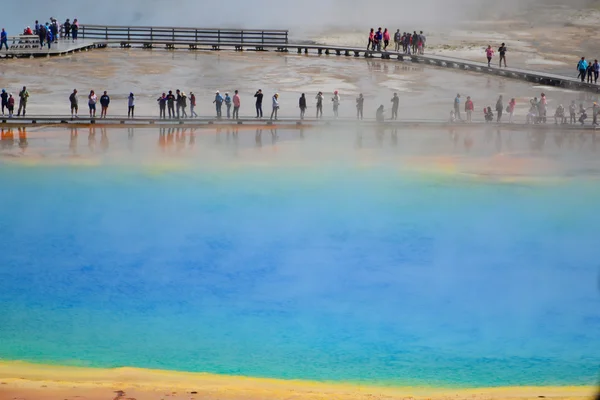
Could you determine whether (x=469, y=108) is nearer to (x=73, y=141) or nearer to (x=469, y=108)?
(x=469, y=108)

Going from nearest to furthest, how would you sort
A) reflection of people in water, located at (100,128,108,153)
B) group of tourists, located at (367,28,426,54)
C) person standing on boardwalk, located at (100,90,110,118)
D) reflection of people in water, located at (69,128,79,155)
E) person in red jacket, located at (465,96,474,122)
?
1. reflection of people in water, located at (69,128,79,155)
2. reflection of people in water, located at (100,128,108,153)
3. person standing on boardwalk, located at (100,90,110,118)
4. person in red jacket, located at (465,96,474,122)
5. group of tourists, located at (367,28,426,54)

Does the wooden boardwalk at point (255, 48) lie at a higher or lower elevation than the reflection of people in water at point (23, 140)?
higher

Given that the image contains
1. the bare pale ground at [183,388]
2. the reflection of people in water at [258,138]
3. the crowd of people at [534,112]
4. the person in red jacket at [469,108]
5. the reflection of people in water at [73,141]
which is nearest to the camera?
the bare pale ground at [183,388]

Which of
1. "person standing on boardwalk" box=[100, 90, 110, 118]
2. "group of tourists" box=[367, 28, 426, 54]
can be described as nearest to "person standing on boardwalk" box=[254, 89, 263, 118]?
"person standing on boardwalk" box=[100, 90, 110, 118]

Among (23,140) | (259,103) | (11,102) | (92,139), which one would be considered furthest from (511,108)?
(11,102)

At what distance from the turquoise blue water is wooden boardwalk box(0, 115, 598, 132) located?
615 centimetres

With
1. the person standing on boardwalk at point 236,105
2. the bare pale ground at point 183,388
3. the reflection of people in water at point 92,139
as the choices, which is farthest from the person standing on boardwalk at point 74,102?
the bare pale ground at point 183,388

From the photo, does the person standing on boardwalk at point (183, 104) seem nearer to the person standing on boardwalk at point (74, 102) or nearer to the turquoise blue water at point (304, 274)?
the person standing on boardwalk at point (74, 102)

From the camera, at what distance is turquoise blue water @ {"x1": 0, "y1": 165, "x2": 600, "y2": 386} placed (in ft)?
46.5

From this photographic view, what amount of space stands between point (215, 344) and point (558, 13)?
48.0 m

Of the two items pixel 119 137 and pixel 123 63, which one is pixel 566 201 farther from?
pixel 123 63

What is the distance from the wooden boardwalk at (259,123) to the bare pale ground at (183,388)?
18.1 m

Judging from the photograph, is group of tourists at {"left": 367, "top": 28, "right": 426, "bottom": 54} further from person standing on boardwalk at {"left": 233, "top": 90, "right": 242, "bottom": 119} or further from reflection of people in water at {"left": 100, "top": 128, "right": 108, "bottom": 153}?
reflection of people in water at {"left": 100, "top": 128, "right": 108, "bottom": 153}

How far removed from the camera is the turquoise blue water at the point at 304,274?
1416 cm
